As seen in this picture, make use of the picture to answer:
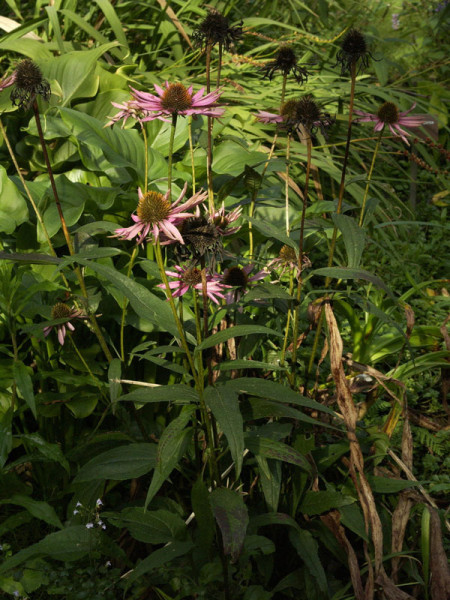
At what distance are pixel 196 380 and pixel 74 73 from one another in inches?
54.9

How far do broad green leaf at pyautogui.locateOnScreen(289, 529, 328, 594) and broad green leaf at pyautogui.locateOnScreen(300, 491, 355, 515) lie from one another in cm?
4

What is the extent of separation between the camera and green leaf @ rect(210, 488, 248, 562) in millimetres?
914

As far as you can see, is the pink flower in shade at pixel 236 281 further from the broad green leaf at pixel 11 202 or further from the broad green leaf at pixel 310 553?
the broad green leaf at pixel 11 202

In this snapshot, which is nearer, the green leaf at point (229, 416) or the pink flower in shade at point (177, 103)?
the green leaf at point (229, 416)

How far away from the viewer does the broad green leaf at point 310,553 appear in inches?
43.1

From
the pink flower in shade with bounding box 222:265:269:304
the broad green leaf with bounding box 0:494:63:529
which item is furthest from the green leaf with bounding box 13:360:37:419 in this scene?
the pink flower in shade with bounding box 222:265:269:304

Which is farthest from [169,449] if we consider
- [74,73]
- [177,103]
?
[74,73]

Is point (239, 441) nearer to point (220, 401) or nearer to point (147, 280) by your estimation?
point (220, 401)

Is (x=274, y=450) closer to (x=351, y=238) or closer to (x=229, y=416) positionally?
(x=229, y=416)

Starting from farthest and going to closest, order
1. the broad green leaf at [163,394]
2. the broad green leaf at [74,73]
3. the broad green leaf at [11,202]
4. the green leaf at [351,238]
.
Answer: the broad green leaf at [74,73] < the broad green leaf at [11,202] < the green leaf at [351,238] < the broad green leaf at [163,394]

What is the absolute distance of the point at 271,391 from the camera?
39.1 inches

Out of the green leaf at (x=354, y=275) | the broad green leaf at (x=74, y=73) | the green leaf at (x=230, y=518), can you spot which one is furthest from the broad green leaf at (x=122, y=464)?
the broad green leaf at (x=74, y=73)

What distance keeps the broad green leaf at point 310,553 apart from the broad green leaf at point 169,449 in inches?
12.2

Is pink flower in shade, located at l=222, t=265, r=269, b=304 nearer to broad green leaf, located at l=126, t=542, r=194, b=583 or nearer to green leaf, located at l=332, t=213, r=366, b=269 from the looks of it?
green leaf, located at l=332, t=213, r=366, b=269
